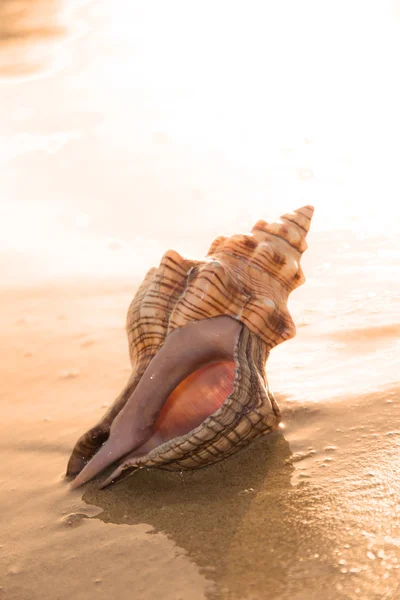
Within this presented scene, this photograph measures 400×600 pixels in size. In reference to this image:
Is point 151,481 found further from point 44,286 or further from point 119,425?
point 44,286

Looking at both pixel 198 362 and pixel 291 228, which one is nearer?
pixel 198 362

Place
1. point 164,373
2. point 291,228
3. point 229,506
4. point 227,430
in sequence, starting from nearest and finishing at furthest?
point 229,506 → point 227,430 → point 164,373 → point 291,228

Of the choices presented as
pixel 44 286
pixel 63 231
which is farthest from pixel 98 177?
pixel 44 286

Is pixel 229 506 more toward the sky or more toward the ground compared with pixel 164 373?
more toward the ground

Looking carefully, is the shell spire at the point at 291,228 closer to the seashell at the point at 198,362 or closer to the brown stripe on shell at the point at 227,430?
the seashell at the point at 198,362

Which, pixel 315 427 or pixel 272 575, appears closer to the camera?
pixel 272 575

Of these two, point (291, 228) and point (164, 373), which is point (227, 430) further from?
point (291, 228)

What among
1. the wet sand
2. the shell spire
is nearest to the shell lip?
the wet sand

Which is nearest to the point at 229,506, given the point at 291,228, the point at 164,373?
the point at 164,373

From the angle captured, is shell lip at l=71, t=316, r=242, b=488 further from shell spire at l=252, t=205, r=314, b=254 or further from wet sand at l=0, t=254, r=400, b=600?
shell spire at l=252, t=205, r=314, b=254
